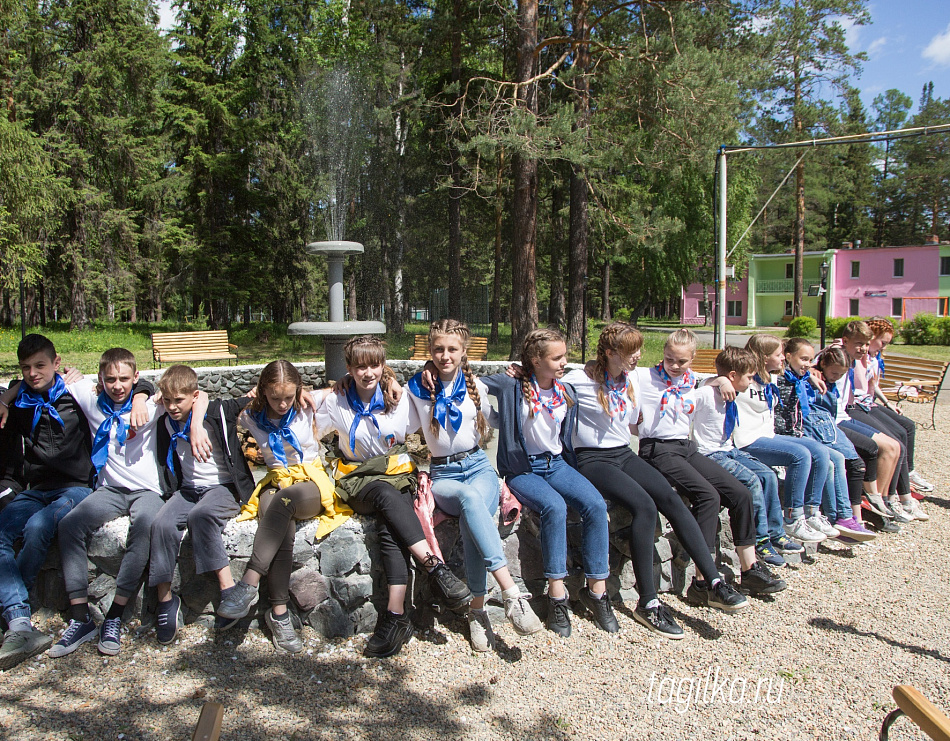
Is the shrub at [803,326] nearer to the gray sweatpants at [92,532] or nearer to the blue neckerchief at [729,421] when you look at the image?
the blue neckerchief at [729,421]

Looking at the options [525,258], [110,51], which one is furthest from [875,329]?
[110,51]

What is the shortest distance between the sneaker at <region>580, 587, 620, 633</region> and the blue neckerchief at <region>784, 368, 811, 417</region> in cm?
211

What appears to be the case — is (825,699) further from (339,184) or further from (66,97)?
(66,97)

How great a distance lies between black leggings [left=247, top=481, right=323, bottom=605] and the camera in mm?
2895

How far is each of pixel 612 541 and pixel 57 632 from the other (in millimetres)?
2695

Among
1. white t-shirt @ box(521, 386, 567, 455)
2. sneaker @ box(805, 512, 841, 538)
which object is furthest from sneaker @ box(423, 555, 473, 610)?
sneaker @ box(805, 512, 841, 538)

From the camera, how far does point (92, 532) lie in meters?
3.05

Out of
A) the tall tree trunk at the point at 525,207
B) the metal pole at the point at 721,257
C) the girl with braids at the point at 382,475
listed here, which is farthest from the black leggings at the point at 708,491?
the tall tree trunk at the point at 525,207

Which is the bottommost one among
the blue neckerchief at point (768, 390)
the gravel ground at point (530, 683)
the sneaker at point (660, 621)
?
the gravel ground at point (530, 683)

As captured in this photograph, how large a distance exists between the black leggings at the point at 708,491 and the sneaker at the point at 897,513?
1897mm

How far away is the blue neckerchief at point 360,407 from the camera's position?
3207mm

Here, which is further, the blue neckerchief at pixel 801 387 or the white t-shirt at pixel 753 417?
the blue neckerchief at pixel 801 387

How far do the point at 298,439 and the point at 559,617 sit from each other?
150 cm

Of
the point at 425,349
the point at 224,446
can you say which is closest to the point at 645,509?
the point at 224,446
